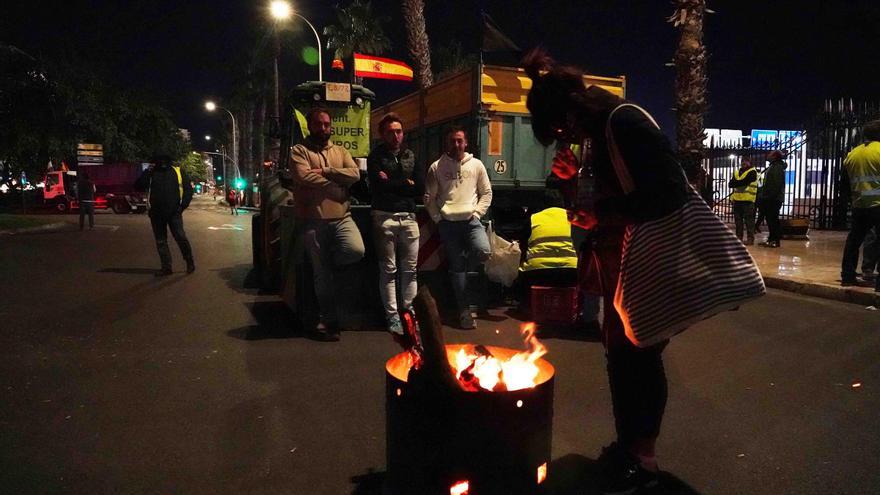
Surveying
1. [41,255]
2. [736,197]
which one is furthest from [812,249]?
[41,255]

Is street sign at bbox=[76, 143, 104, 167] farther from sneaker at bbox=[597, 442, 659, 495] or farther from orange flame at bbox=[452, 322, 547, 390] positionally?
sneaker at bbox=[597, 442, 659, 495]

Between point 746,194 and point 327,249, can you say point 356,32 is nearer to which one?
point 746,194

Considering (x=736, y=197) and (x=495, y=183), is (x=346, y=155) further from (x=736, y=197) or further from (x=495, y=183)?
(x=736, y=197)

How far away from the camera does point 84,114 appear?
38.0 m

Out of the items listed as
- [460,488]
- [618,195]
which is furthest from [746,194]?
[460,488]

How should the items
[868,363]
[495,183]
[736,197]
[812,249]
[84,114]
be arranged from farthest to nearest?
[84,114]
[736,197]
[812,249]
[495,183]
[868,363]

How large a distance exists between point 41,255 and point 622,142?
1316 cm

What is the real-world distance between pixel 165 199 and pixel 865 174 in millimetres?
9348

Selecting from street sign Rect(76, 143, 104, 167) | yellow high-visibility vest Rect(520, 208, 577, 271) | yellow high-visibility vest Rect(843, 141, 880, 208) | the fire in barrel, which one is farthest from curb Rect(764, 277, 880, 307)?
street sign Rect(76, 143, 104, 167)

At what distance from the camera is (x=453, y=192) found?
20.2 feet

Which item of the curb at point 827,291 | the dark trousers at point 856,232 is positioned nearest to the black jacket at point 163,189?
the curb at point 827,291

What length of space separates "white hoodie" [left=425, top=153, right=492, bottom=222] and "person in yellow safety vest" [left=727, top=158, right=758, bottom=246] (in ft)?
28.1

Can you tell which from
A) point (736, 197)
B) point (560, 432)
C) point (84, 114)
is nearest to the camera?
point (560, 432)

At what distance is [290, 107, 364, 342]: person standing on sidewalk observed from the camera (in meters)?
5.61
